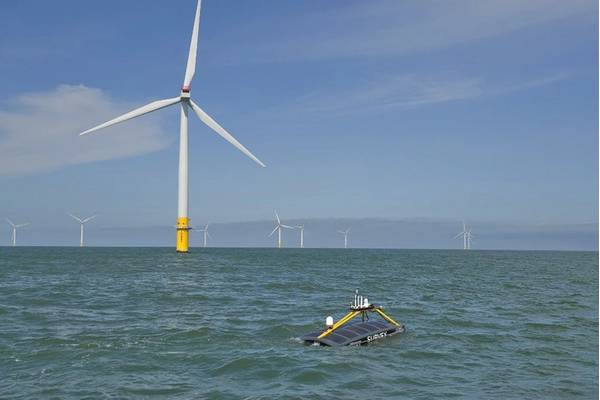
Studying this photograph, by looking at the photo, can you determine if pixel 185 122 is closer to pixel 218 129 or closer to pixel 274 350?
pixel 218 129

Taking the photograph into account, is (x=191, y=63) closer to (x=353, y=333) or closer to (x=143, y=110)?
(x=143, y=110)

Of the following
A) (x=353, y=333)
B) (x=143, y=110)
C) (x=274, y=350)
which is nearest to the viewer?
(x=274, y=350)

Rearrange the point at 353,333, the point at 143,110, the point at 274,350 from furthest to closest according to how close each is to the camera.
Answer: the point at 143,110 → the point at 353,333 → the point at 274,350

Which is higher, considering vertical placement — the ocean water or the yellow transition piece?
the yellow transition piece

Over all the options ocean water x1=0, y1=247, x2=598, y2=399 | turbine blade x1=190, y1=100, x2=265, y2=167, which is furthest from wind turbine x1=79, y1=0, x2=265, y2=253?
ocean water x1=0, y1=247, x2=598, y2=399

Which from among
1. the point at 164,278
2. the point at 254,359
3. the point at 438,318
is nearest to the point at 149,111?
the point at 164,278

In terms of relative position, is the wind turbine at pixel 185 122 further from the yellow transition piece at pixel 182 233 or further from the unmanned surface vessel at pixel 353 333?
the unmanned surface vessel at pixel 353 333

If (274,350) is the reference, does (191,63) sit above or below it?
above

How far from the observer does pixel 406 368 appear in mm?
23500

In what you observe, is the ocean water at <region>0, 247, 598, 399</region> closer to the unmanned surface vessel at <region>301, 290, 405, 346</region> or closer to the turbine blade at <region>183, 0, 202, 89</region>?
the unmanned surface vessel at <region>301, 290, 405, 346</region>

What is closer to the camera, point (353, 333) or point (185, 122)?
point (353, 333)

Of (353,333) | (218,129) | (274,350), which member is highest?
(218,129)

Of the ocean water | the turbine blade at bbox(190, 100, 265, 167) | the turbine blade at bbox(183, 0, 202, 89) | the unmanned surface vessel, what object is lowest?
the ocean water

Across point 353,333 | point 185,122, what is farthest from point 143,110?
point 353,333
